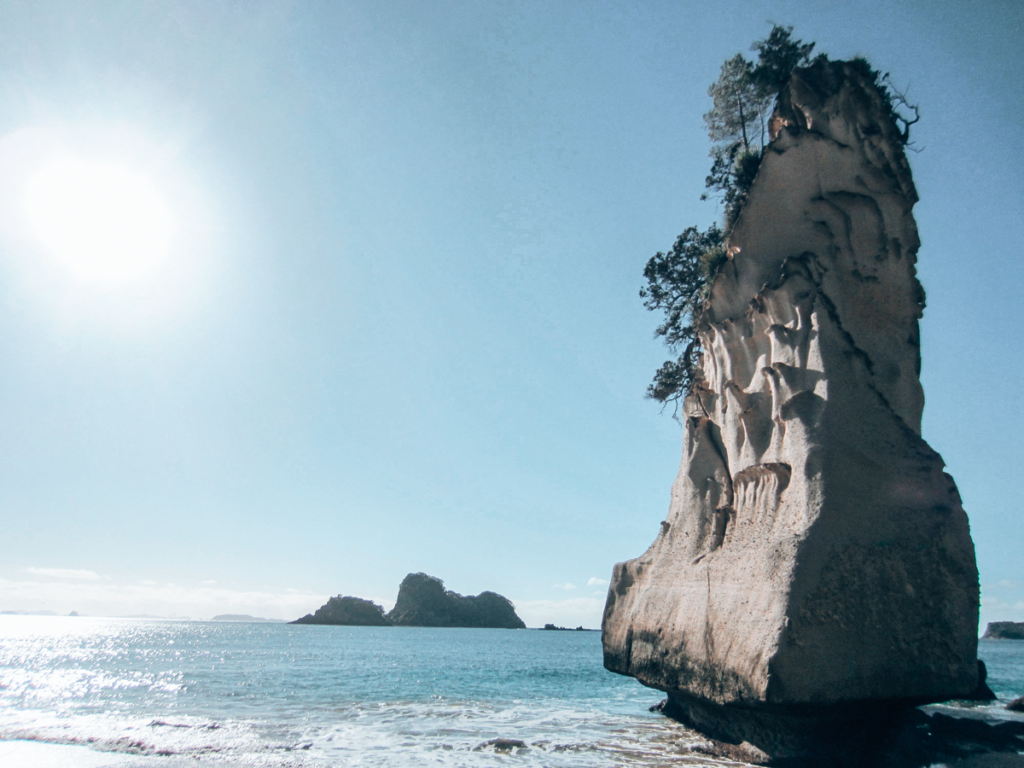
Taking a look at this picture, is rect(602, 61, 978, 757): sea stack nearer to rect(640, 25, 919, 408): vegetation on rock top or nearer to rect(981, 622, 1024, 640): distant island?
rect(640, 25, 919, 408): vegetation on rock top

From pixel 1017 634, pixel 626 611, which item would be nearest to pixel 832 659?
pixel 626 611

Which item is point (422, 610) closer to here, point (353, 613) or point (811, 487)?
point (353, 613)

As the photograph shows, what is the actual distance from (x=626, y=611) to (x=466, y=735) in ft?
14.9

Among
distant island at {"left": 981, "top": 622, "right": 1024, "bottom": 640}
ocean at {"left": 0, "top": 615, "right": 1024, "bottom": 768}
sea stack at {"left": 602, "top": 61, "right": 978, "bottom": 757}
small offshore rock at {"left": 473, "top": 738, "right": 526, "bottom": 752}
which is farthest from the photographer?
distant island at {"left": 981, "top": 622, "right": 1024, "bottom": 640}

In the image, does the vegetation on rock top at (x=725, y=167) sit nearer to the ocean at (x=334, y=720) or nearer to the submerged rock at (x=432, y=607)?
the ocean at (x=334, y=720)

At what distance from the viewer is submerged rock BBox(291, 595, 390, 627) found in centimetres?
12462

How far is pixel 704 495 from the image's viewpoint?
14281 millimetres

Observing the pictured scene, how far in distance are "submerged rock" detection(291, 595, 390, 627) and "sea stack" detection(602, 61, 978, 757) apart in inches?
4682

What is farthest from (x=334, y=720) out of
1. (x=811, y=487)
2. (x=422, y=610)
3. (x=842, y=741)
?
(x=422, y=610)

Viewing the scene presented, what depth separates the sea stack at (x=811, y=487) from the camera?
9.36 m

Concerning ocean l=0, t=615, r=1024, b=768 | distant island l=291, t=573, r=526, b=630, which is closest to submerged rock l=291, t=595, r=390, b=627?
distant island l=291, t=573, r=526, b=630

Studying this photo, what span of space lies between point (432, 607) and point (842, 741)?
119635mm

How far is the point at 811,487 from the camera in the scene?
1055 centimetres

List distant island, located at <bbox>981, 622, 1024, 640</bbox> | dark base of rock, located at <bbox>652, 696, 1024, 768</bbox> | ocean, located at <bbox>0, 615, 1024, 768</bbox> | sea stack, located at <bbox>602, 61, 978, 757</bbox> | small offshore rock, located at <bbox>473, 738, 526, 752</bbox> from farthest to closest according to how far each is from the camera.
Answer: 1. distant island, located at <bbox>981, 622, 1024, 640</bbox>
2. small offshore rock, located at <bbox>473, 738, 526, 752</bbox>
3. ocean, located at <bbox>0, 615, 1024, 768</bbox>
4. dark base of rock, located at <bbox>652, 696, 1024, 768</bbox>
5. sea stack, located at <bbox>602, 61, 978, 757</bbox>
